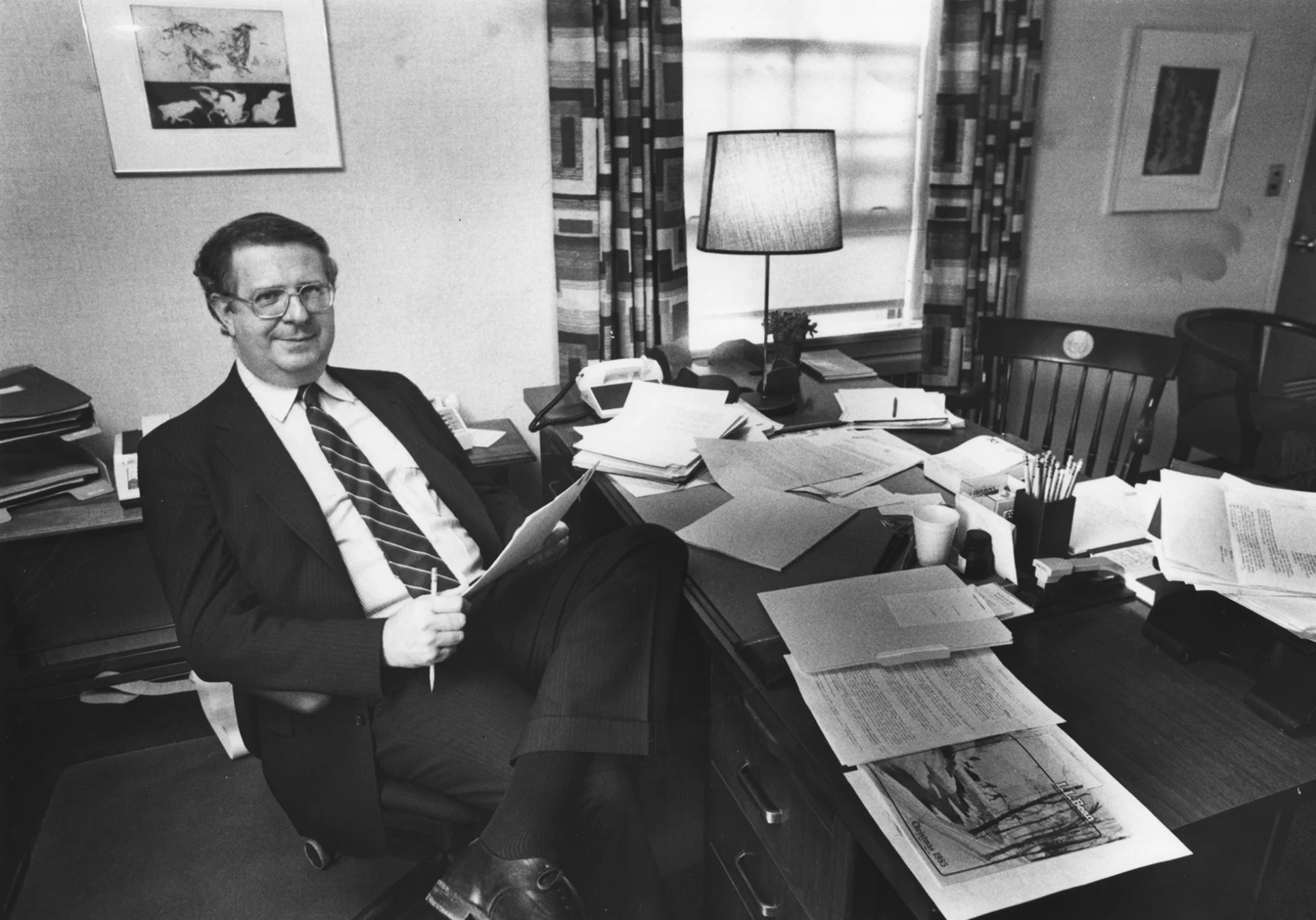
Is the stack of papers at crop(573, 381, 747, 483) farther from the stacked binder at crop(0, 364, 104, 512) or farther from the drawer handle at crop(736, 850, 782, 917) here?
the stacked binder at crop(0, 364, 104, 512)

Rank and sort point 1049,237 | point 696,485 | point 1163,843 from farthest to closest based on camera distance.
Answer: point 1049,237 < point 696,485 < point 1163,843

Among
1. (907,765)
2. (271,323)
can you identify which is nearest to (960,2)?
(271,323)

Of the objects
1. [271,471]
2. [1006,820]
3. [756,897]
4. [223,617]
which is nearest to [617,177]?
[271,471]

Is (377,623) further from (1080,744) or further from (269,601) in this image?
(1080,744)

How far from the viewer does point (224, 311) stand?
1420 millimetres

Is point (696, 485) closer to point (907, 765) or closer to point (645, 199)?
point (907, 765)

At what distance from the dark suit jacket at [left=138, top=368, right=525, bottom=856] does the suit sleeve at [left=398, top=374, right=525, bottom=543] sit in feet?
0.98

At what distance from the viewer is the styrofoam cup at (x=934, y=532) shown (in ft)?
4.15

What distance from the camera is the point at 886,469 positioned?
1.64 meters

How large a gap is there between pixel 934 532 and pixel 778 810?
444 millimetres

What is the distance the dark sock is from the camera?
1130mm

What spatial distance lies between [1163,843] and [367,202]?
7.18 feet

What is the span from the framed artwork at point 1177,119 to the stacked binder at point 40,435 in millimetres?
3234

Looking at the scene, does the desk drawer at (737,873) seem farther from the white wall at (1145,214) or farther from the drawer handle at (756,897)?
the white wall at (1145,214)
